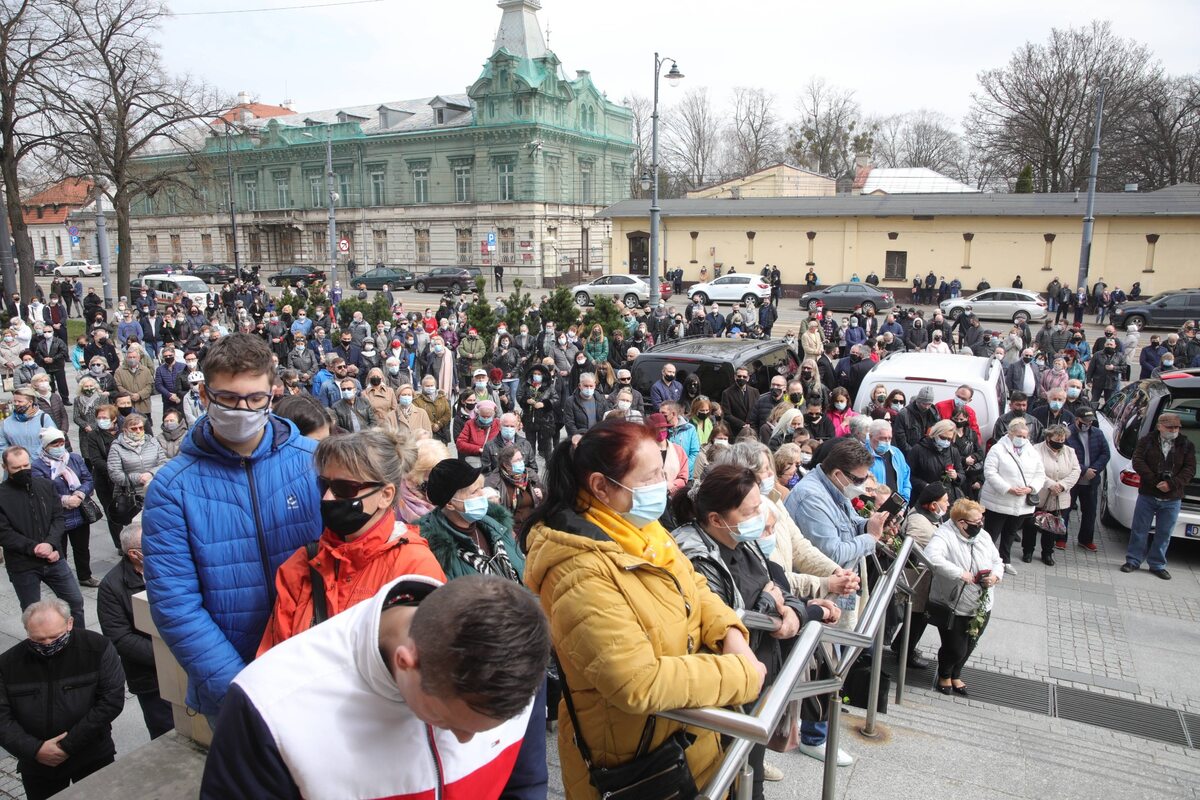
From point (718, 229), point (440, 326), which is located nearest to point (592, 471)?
point (440, 326)

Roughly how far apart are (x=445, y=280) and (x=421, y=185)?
14.5 metres

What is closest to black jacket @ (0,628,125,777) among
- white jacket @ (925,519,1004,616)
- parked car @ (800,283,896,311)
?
white jacket @ (925,519,1004,616)

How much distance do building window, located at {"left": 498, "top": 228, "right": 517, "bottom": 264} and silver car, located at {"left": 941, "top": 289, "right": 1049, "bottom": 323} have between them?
28447 millimetres

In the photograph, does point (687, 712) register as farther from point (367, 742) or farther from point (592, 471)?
point (367, 742)

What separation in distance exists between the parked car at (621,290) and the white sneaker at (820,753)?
31839 mm

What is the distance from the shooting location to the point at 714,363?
39.9 ft

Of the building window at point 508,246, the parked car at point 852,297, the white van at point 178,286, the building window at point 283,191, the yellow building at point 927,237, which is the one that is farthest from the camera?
the building window at point 283,191

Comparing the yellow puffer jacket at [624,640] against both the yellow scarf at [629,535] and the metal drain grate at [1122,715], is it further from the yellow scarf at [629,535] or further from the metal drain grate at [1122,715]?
the metal drain grate at [1122,715]

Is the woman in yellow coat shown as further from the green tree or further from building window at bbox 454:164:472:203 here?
building window at bbox 454:164:472:203

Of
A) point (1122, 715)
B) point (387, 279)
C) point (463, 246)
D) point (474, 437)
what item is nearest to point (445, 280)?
point (387, 279)

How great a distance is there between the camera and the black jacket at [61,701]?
3.94 m

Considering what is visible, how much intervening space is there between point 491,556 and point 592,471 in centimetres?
148

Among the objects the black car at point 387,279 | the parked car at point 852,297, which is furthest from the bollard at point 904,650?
the black car at point 387,279

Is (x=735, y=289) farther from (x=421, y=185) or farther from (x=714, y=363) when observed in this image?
(x=421, y=185)
